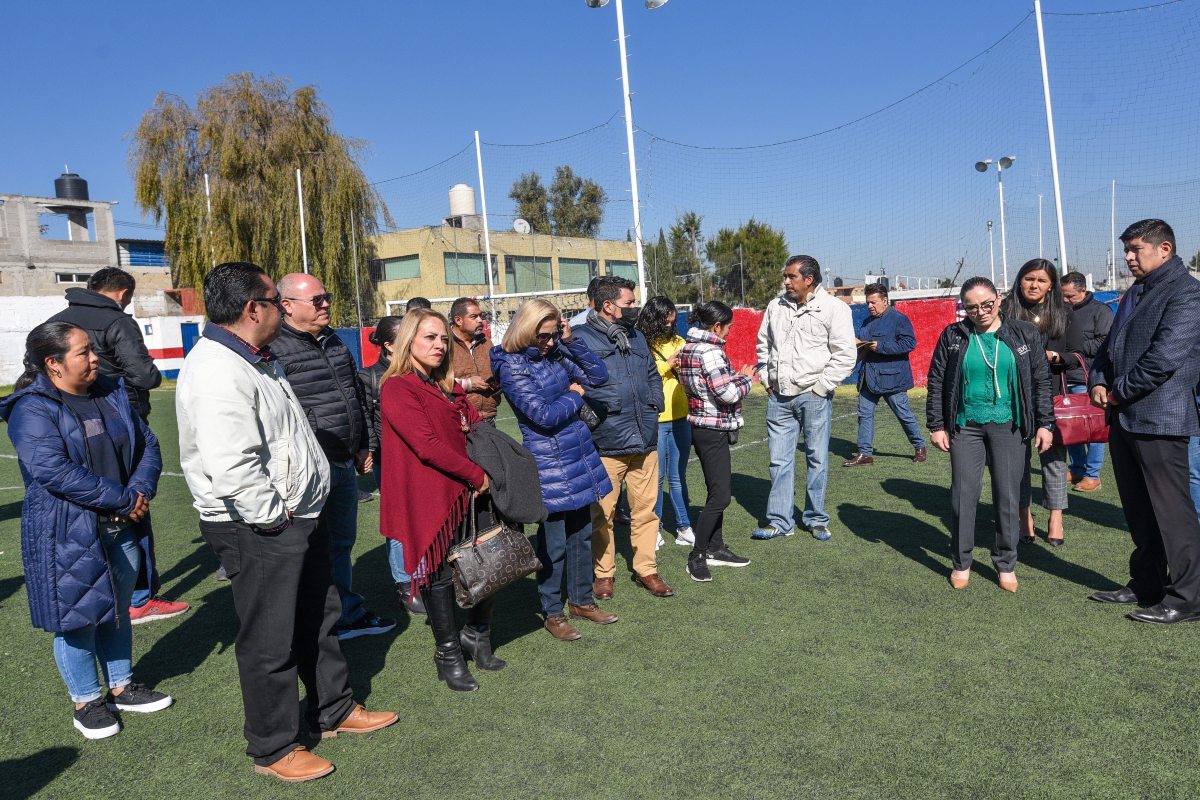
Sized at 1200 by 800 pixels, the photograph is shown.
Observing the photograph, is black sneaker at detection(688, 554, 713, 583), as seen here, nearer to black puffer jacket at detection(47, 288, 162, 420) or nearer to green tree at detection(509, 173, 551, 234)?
black puffer jacket at detection(47, 288, 162, 420)

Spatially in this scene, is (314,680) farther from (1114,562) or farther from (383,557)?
(1114,562)

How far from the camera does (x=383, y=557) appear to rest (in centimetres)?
609

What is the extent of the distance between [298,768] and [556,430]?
189 cm

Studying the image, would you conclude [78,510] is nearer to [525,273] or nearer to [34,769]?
[34,769]

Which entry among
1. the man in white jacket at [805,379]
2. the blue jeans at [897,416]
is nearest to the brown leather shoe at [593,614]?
the man in white jacket at [805,379]

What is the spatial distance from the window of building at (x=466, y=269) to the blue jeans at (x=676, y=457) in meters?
29.4

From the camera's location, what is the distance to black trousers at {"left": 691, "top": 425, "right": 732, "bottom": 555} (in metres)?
5.11

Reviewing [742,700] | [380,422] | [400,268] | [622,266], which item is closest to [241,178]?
[400,268]

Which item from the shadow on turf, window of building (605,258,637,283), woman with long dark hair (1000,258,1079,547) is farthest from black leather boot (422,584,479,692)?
window of building (605,258,637,283)

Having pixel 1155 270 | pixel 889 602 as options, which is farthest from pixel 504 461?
pixel 1155 270

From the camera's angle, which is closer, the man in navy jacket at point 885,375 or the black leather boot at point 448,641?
the black leather boot at point 448,641

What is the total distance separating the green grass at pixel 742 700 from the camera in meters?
2.94

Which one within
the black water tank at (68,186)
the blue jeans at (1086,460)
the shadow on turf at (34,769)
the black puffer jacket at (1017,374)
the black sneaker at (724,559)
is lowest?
the shadow on turf at (34,769)

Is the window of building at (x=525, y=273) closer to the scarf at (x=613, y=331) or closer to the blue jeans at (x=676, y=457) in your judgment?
the blue jeans at (x=676, y=457)
